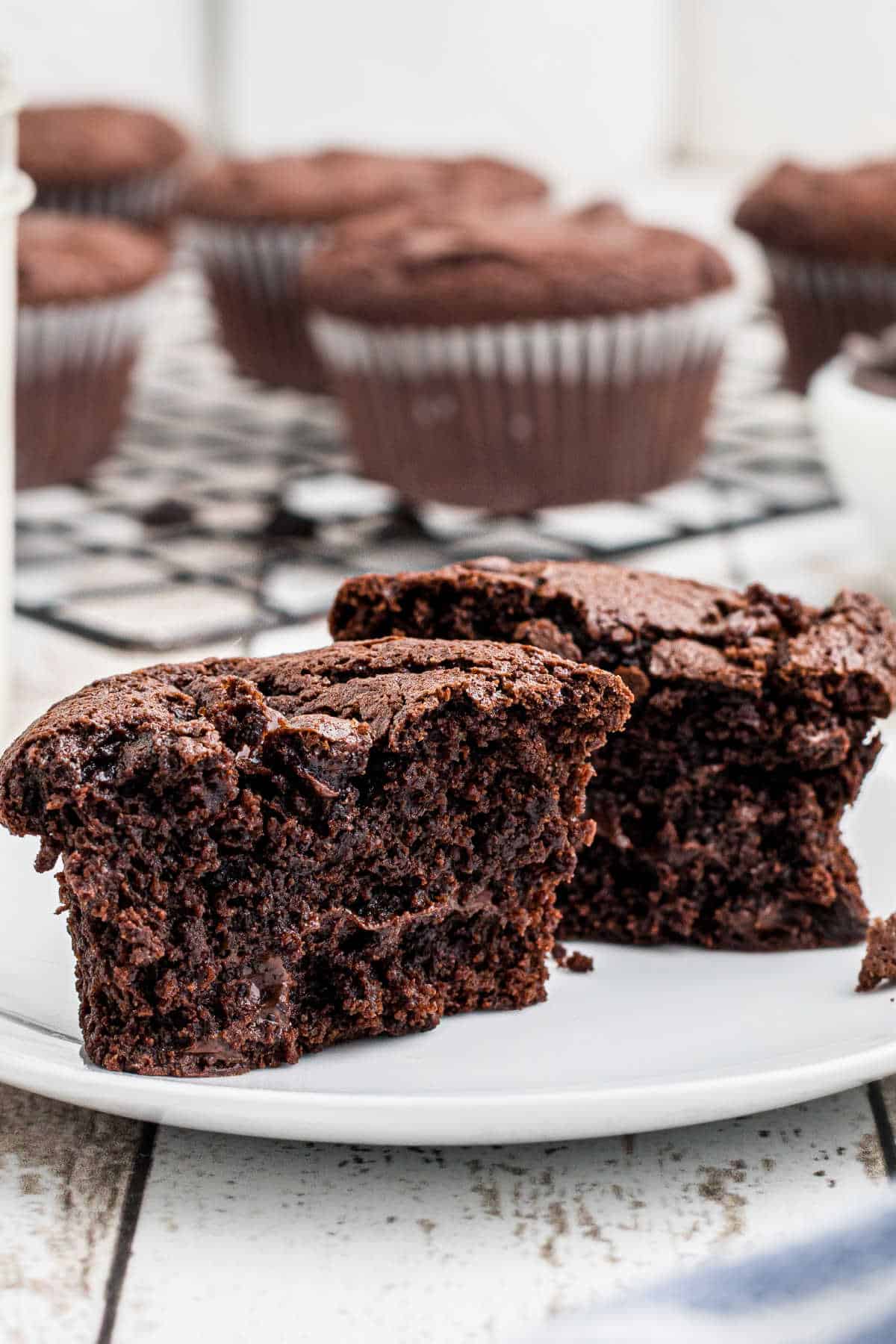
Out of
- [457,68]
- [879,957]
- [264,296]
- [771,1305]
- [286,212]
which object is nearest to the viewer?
[771,1305]

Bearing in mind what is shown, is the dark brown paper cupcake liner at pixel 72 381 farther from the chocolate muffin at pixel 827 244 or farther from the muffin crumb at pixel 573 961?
the muffin crumb at pixel 573 961

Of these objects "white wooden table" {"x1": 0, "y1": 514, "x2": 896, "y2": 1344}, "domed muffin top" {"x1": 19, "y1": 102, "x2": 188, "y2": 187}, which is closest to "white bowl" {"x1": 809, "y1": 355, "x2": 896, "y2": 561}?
"white wooden table" {"x1": 0, "y1": 514, "x2": 896, "y2": 1344}

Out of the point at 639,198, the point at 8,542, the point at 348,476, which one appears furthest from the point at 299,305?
the point at 639,198

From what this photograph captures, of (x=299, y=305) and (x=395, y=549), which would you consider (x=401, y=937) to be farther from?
(x=299, y=305)

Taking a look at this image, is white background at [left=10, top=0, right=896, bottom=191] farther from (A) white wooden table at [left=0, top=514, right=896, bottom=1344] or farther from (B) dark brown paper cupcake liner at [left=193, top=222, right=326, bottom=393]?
(A) white wooden table at [left=0, top=514, right=896, bottom=1344]

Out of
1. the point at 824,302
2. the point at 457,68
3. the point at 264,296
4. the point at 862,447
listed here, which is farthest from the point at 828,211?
the point at 457,68

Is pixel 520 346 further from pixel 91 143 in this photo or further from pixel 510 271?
A: pixel 91 143
